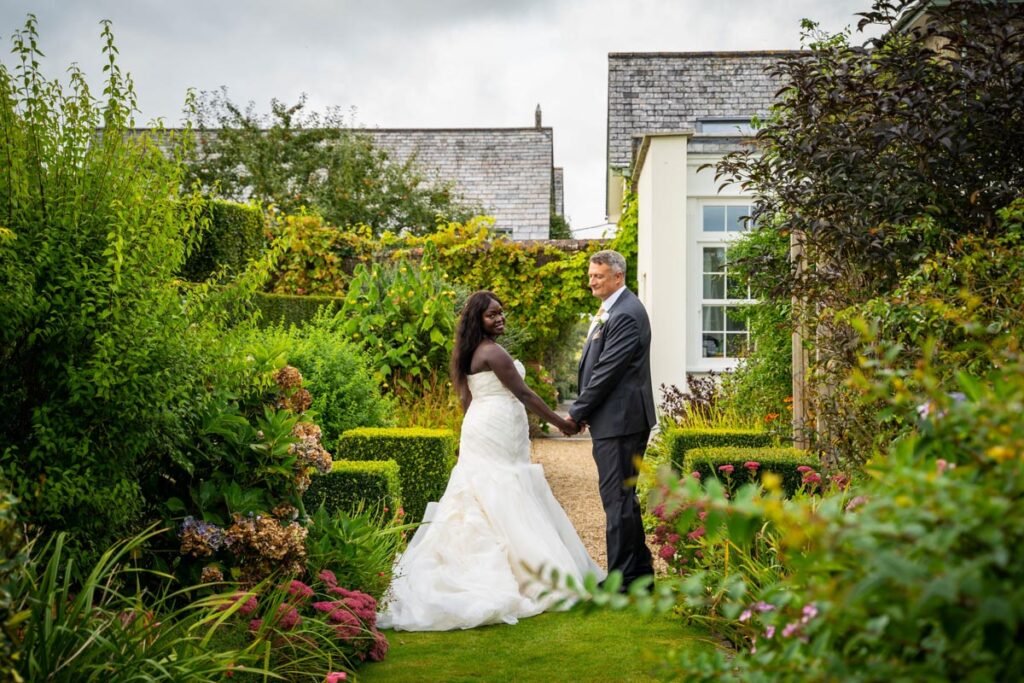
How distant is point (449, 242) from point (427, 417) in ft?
19.8

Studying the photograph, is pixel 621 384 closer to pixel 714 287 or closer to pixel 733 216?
pixel 714 287

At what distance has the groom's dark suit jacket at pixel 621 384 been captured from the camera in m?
6.36

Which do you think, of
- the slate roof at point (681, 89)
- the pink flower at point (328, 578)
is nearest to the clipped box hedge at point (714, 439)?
the pink flower at point (328, 578)

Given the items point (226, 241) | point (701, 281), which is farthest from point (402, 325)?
point (701, 281)

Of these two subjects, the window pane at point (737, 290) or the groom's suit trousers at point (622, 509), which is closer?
the groom's suit trousers at point (622, 509)

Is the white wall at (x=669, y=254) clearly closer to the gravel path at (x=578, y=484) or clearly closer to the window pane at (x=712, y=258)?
the window pane at (x=712, y=258)

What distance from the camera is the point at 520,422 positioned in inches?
272

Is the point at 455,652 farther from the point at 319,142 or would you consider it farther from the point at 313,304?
the point at 319,142

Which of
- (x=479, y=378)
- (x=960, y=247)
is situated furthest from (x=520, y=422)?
(x=960, y=247)

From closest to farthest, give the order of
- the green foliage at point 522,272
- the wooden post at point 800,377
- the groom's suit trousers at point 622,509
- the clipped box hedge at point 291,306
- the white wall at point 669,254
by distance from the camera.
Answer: the groom's suit trousers at point 622,509, the wooden post at point 800,377, the white wall at point 669,254, the clipped box hedge at point 291,306, the green foliage at point 522,272

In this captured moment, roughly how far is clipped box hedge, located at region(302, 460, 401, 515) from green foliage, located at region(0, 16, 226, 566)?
102 inches

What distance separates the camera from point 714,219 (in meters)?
13.9

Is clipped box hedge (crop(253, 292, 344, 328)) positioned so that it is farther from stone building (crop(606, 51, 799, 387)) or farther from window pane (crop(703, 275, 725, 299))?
window pane (crop(703, 275, 725, 299))

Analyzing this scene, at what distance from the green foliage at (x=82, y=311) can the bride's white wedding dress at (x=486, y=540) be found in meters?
2.06
